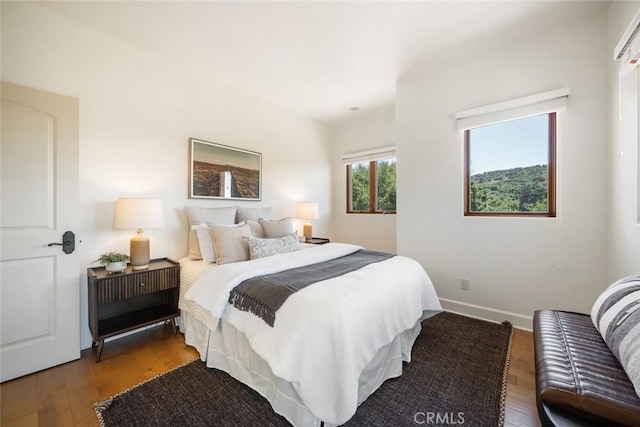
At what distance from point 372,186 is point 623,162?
2884 mm

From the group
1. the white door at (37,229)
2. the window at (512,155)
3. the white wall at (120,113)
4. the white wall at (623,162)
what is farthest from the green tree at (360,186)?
the white door at (37,229)

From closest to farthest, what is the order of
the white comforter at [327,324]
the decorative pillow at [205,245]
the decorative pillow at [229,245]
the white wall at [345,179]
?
the white comforter at [327,324] < the decorative pillow at [229,245] < the decorative pillow at [205,245] < the white wall at [345,179]

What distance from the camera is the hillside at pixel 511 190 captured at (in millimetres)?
2475

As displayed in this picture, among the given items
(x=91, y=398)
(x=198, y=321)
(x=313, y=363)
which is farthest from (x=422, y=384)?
(x=91, y=398)

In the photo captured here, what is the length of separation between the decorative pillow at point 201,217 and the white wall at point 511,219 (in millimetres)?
2107

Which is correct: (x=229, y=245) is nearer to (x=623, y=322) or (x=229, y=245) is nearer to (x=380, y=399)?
(x=380, y=399)

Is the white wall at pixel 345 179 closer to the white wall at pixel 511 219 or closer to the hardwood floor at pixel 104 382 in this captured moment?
the white wall at pixel 511 219

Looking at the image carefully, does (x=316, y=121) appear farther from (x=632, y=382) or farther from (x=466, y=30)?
(x=632, y=382)

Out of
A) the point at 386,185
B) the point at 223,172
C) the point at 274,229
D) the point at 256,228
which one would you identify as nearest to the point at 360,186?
the point at 386,185

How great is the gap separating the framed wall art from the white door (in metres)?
1.04

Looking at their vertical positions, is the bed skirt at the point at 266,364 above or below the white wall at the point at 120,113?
below

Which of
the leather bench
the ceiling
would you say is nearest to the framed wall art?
the ceiling

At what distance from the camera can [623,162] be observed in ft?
6.11

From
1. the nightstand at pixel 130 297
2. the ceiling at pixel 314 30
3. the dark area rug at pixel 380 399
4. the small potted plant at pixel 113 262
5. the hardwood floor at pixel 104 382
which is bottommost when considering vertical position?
the hardwood floor at pixel 104 382
